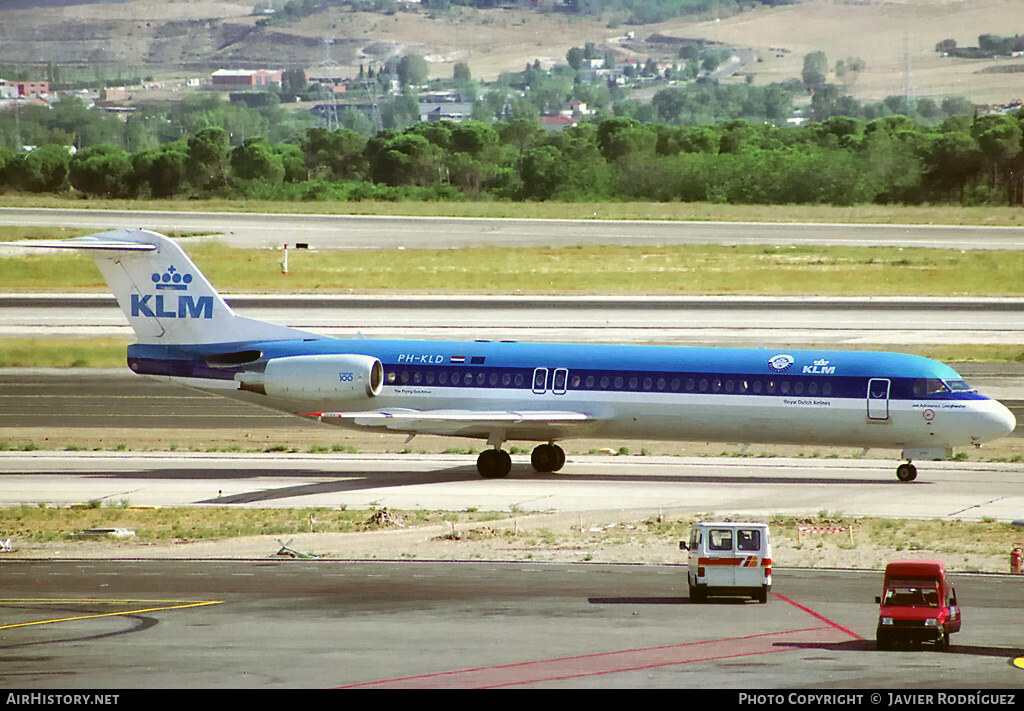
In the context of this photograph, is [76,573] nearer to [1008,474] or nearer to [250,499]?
[250,499]

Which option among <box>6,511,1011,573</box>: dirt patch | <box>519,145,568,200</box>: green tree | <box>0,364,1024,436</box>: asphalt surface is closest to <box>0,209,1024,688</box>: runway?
<box>0,364,1024,436</box>: asphalt surface

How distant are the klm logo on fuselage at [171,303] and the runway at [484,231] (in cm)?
5627

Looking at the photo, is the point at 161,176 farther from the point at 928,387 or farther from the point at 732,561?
the point at 732,561

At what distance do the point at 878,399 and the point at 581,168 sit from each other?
105651 millimetres

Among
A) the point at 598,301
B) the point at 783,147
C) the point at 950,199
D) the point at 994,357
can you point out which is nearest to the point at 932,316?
the point at 994,357

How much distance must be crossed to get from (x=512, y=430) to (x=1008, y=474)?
13.6m

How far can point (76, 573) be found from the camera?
1064 inches

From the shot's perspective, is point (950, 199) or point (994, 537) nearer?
point (994, 537)

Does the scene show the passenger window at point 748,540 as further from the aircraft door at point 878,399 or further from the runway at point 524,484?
the aircraft door at point 878,399

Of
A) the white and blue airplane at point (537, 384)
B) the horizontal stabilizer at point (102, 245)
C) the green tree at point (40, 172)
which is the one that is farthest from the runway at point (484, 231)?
the white and blue airplane at point (537, 384)

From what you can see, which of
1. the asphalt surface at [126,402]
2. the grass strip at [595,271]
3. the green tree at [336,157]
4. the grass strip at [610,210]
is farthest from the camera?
the green tree at [336,157]

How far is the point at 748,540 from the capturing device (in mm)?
24406

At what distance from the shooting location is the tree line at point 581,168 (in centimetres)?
12988

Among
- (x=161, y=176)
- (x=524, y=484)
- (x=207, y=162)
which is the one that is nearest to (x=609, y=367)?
(x=524, y=484)
